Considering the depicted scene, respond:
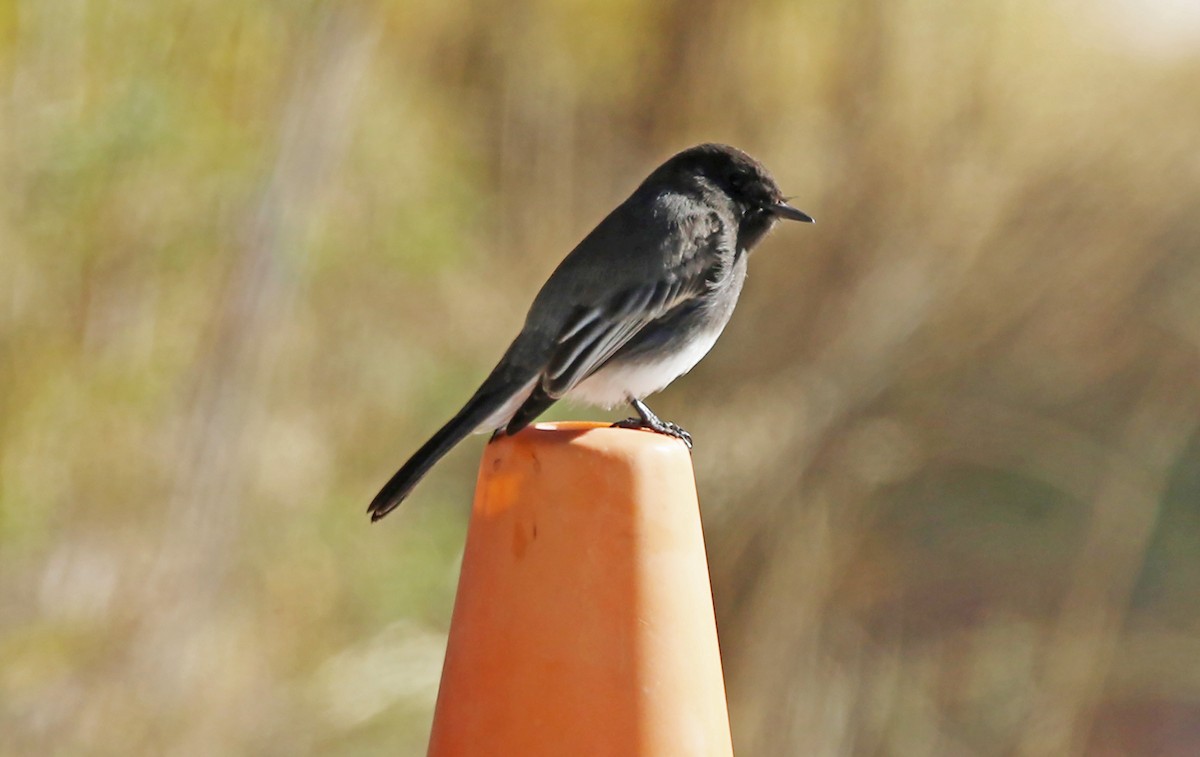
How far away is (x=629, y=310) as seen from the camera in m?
3.31

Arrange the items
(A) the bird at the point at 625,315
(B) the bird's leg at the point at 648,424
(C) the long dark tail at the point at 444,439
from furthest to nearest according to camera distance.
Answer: (B) the bird's leg at the point at 648,424
(A) the bird at the point at 625,315
(C) the long dark tail at the point at 444,439

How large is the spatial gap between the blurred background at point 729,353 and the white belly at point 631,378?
2.17 metres

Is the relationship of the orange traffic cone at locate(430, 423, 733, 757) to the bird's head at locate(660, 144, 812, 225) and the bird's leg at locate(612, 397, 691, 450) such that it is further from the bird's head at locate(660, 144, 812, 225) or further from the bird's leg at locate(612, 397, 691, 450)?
the bird's head at locate(660, 144, 812, 225)

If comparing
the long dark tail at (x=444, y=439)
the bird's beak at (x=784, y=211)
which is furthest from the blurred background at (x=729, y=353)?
the long dark tail at (x=444, y=439)

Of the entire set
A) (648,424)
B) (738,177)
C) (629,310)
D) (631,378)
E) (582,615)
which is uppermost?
(738,177)

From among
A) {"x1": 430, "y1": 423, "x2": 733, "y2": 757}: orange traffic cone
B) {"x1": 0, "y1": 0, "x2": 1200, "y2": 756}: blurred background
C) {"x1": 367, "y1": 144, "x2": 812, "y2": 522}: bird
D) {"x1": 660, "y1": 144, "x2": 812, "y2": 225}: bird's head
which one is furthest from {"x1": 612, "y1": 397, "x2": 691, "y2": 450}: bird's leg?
{"x1": 0, "y1": 0, "x2": 1200, "y2": 756}: blurred background

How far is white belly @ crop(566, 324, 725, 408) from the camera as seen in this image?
11.3 feet

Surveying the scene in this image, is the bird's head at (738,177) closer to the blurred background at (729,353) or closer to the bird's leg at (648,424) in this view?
the bird's leg at (648,424)

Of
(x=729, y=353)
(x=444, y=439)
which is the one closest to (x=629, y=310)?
(x=444, y=439)

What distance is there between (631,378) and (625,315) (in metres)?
0.24

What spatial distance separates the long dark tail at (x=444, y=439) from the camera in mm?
2877

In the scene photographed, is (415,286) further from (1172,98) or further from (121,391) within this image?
(1172,98)

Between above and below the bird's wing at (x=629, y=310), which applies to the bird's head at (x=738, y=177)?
above

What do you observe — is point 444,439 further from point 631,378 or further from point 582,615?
point 582,615
